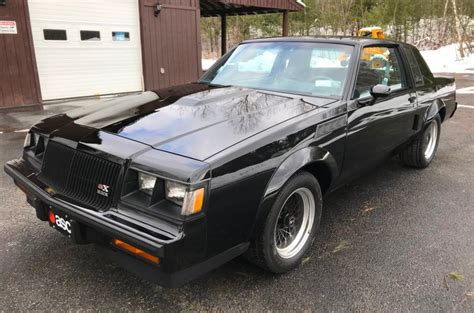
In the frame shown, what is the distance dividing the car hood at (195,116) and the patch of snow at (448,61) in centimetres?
1717

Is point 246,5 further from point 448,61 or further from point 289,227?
point 448,61

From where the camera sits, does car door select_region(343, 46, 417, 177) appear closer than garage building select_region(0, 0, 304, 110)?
Yes

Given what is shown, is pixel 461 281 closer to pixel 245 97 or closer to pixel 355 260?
pixel 355 260

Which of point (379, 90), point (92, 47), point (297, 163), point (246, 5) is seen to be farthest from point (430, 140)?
point (246, 5)

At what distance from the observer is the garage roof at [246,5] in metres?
13.4

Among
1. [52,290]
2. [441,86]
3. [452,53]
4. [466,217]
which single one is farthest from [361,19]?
[52,290]

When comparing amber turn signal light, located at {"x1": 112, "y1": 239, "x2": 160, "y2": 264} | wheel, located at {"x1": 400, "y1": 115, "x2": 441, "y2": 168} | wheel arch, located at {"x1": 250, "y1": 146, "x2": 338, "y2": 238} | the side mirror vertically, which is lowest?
wheel, located at {"x1": 400, "y1": 115, "x2": 441, "y2": 168}

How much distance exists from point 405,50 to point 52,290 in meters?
4.04

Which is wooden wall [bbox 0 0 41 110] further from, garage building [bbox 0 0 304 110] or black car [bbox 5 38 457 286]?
black car [bbox 5 38 457 286]

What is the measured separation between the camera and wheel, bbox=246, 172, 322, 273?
2443mm

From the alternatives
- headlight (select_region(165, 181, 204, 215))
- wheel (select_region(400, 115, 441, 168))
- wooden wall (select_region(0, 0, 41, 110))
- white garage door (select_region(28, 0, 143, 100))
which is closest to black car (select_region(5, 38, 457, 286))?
headlight (select_region(165, 181, 204, 215))

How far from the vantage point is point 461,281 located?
8.84 ft

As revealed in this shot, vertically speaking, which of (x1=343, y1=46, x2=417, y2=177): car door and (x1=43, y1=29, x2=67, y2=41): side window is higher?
(x1=43, y1=29, x2=67, y2=41): side window

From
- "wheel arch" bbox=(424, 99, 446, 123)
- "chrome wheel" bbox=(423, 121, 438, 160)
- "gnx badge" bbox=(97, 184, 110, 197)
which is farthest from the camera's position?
"chrome wheel" bbox=(423, 121, 438, 160)
